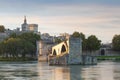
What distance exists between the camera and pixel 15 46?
464 feet

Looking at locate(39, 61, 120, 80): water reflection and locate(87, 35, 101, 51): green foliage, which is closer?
locate(39, 61, 120, 80): water reflection

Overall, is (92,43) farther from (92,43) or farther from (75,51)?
(75,51)

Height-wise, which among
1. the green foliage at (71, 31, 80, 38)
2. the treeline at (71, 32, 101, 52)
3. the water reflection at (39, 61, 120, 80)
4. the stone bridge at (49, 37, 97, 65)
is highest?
the green foliage at (71, 31, 80, 38)

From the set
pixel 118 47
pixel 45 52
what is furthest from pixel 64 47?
pixel 118 47

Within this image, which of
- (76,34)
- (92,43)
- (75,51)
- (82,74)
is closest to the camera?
(82,74)

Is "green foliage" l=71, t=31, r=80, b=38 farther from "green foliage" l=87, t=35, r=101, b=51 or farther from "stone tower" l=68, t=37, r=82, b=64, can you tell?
"stone tower" l=68, t=37, r=82, b=64

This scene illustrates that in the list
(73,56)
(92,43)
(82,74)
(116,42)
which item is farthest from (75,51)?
(116,42)

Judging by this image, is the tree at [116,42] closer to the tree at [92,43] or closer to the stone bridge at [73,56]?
the tree at [92,43]

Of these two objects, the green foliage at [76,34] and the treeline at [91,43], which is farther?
the green foliage at [76,34]

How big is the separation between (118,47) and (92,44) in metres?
13.8

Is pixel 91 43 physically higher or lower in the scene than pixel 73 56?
higher

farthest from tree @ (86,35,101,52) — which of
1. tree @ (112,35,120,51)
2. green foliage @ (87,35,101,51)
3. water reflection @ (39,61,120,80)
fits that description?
water reflection @ (39,61,120,80)

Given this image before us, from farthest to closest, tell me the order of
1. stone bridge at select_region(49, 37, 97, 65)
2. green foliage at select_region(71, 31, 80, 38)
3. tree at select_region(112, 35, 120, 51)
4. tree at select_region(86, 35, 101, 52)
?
1. tree at select_region(112, 35, 120, 51)
2. green foliage at select_region(71, 31, 80, 38)
3. tree at select_region(86, 35, 101, 52)
4. stone bridge at select_region(49, 37, 97, 65)

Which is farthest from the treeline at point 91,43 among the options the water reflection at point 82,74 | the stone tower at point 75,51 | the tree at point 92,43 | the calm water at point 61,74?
the water reflection at point 82,74
